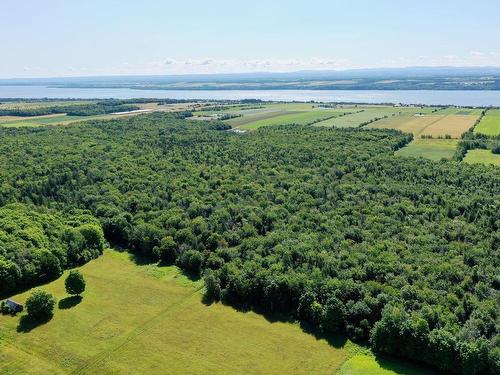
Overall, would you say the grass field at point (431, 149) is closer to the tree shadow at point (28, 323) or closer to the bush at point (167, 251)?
the bush at point (167, 251)

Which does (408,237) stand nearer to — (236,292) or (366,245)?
(366,245)

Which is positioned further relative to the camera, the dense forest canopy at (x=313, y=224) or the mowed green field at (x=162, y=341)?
the dense forest canopy at (x=313, y=224)

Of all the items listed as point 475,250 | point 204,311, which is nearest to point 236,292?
point 204,311

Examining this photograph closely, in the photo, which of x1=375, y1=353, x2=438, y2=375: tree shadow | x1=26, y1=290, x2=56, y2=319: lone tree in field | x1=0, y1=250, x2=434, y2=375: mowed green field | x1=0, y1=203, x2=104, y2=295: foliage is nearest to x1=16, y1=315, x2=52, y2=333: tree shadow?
x1=0, y1=250, x2=434, y2=375: mowed green field

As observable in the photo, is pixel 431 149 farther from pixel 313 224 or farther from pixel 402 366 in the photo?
pixel 402 366

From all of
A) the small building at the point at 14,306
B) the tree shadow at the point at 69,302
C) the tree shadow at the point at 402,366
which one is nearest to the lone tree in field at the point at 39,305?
the small building at the point at 14,306
